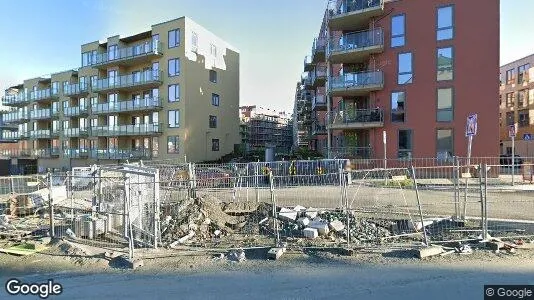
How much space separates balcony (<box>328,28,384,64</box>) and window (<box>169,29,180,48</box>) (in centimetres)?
1647

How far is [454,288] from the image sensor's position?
530 cm

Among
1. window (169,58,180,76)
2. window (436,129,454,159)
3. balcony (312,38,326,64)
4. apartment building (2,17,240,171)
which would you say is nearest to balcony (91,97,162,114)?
apartment building (2,17,240,171)

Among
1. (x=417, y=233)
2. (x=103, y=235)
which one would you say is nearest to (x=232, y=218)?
(x=103, y=235)

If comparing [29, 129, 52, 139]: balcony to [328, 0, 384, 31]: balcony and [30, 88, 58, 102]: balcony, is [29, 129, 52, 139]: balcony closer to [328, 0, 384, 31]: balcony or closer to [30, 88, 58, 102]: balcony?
[30, 88, 58, 102]: balcony

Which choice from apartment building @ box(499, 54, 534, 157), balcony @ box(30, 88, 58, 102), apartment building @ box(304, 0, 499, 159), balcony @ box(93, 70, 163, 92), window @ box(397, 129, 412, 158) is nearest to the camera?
apartment building @ box(304, 0, 499, 159)

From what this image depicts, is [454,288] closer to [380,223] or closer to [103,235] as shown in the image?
[380,223]

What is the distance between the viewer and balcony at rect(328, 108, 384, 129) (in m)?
23.4

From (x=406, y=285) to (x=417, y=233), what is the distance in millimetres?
3085

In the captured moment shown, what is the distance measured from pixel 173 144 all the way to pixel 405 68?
883 inches

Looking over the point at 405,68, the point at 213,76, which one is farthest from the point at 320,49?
the point at 213,76

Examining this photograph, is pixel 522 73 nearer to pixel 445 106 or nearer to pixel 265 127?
pixel 445 106

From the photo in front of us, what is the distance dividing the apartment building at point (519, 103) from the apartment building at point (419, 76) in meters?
21.7

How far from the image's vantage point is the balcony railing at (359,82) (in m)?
23.2

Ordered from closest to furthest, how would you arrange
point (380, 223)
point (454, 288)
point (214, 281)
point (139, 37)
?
point (454, 288) < point (214, 281) < point (380, 223) < point (139, 37)
